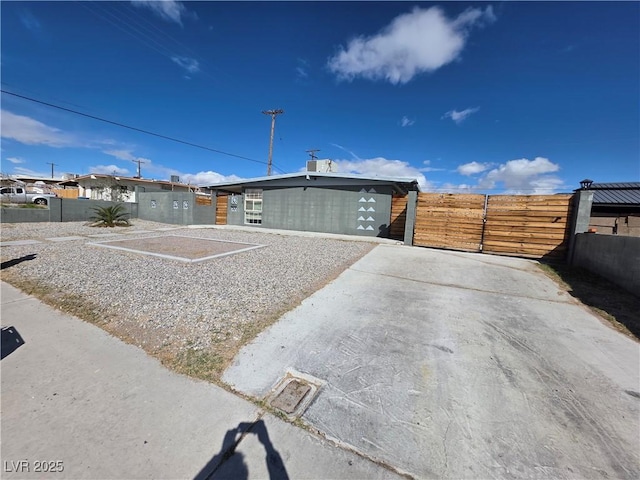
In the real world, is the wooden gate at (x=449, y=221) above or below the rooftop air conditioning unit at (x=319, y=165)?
below

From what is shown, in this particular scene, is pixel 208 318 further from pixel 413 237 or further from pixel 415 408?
pixel 413 237

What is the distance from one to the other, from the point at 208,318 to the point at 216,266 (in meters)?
2.91

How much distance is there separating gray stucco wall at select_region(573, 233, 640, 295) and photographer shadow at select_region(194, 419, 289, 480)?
6.91 metres

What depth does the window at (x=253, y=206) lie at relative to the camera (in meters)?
16.8

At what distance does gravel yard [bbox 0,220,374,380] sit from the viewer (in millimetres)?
2777

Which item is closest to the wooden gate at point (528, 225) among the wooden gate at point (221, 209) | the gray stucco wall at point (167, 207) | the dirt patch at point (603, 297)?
the dirt patch at point (603, 297)

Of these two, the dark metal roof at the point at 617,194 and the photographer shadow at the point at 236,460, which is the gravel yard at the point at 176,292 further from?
the dark metal roof at the point at 617,194

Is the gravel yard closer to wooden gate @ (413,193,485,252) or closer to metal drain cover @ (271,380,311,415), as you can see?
metal drain cover @ (271,380,311,415)

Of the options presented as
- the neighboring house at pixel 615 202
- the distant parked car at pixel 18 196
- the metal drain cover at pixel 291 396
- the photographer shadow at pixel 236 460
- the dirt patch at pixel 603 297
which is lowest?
the photographer shadow at pixel 236 460

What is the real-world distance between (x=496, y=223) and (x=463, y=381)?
894 cm

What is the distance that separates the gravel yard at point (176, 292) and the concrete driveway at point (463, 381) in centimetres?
40

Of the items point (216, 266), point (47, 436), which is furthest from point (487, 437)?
point (216, 266)

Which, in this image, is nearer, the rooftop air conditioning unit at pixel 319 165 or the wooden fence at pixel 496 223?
the wooden fence at pixel 496 223

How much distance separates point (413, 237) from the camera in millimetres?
10656
